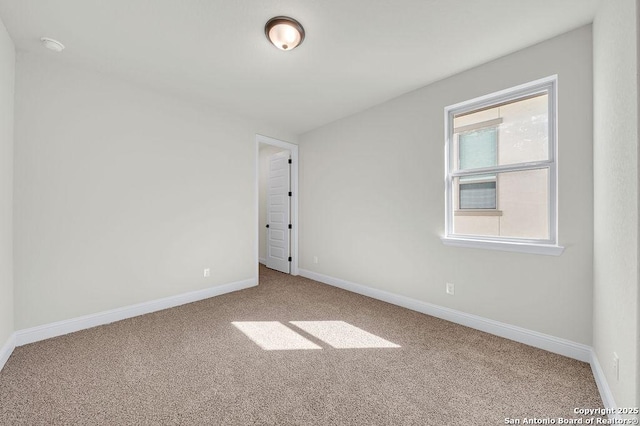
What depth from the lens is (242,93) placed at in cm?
317

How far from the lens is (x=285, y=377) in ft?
6.05

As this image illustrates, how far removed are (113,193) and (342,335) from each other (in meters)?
2.87

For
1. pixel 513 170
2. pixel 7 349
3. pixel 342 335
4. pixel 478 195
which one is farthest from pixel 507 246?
pixel 7 349

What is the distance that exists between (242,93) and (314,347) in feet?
9.75

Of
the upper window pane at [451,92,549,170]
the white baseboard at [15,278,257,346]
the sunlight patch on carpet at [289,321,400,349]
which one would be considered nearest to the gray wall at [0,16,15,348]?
the white baseboard at [15,278,257,346]

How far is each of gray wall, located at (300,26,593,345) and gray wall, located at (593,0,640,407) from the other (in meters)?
0.15

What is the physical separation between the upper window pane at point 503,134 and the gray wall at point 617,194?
41 cm

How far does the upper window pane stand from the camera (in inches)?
91.9

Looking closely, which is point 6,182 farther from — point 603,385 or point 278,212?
point 603,385

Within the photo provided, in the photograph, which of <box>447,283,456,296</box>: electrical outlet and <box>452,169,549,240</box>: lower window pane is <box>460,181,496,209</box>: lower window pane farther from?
<box>447,283,456,296</box>: electrical outlet

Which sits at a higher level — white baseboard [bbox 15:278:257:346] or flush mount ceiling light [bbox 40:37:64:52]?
flush mount ceiling light [bbox 40:37:64:52]


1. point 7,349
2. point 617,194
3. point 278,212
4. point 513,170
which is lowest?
point 7,349

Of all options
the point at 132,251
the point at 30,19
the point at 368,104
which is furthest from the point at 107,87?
the point at 368,104

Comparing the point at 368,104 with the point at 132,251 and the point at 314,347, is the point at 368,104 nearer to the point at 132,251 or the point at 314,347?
the point at 314,347
